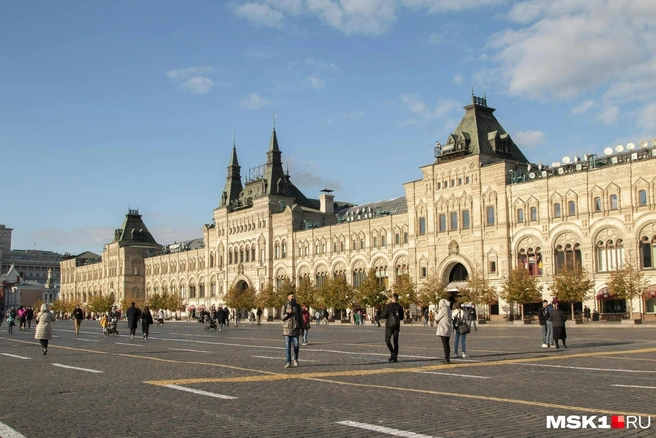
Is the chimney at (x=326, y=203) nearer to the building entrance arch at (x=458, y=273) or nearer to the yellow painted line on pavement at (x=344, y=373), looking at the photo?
the building entrance arch at (x=458, y=273)

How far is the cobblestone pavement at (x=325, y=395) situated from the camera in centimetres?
1016

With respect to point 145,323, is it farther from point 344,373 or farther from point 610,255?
point 610,255

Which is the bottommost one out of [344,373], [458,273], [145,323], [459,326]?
[344,373]

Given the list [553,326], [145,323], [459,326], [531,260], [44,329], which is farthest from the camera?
[531,260]

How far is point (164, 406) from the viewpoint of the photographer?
12219mm

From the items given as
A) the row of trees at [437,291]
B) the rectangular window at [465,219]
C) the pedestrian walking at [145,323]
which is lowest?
the pedestrian walking at [145,323]

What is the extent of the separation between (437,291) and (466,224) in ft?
25.5

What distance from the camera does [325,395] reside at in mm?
13508

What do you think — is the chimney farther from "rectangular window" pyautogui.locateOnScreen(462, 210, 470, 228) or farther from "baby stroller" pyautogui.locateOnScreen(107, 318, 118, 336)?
"baby stroller" pyautogui.locateOnScreen(107, 318, 118, 336)

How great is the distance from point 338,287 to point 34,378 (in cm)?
6398

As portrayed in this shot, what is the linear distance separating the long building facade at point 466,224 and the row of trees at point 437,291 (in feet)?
6.52

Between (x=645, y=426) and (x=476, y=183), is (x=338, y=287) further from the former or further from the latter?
(x=645, y=426)

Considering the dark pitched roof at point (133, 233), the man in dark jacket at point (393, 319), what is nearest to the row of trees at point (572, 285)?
the man in dark jacket at point (393, 319)

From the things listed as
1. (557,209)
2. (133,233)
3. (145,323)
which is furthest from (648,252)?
(133,233)
